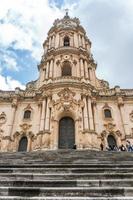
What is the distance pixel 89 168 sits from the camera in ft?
27.0

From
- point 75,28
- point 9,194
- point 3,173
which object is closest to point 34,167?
point 3,173

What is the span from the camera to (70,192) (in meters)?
5.78

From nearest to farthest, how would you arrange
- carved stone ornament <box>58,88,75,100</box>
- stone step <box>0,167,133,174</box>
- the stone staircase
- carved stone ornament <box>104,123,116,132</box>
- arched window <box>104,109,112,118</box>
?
the stone staircase, stone step <box>0,167,133,174</box>, carved stone ornament <box>104,123,116,132</box>, carved stone ornament <box>58,88,75,100</box>, arched window <box>104,109,112,118</box>

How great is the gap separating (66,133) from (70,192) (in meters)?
18.9

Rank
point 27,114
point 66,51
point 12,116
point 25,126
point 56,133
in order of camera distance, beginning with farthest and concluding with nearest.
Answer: point 66,51 → point 27,114 → point 12,116 → point 25,126 → point 56,133

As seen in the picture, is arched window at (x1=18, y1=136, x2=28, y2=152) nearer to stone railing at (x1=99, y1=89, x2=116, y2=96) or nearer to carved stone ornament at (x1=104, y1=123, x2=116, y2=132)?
carved stone ornament at (x1=104, y1=123, x2=116, y2=132)

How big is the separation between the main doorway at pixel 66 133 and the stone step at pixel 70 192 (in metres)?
17.8

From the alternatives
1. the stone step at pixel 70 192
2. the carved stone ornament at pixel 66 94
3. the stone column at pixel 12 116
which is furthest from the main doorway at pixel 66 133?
the stone step at pixel 70 192

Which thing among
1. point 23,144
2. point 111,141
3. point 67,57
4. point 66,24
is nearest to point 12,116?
point 23,144

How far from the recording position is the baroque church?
78.7 ft

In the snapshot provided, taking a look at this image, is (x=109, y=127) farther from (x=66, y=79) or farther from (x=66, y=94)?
(x=66, y=79)

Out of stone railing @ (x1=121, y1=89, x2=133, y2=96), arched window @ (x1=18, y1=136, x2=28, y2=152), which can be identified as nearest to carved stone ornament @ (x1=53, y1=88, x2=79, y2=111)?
arched window @ (x1=18, y1=136, x2=28, y2=152)

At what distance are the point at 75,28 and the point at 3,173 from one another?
31749 millimetres

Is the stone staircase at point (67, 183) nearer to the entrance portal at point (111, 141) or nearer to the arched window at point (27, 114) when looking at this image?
the entrance portal at point (111, 141)
